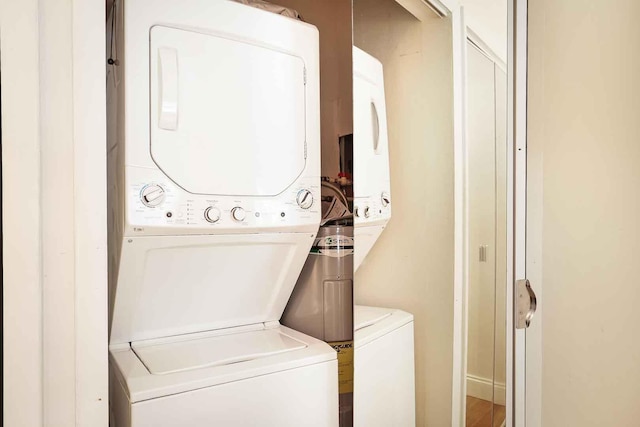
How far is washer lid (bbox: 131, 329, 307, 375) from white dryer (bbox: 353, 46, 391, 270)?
34cm

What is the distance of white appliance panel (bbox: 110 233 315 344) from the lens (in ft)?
3.96

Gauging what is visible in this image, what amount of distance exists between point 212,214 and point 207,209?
2 cm

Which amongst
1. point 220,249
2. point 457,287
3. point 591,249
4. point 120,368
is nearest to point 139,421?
point 120,368

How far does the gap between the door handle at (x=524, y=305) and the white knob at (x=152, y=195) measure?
1.29 meters

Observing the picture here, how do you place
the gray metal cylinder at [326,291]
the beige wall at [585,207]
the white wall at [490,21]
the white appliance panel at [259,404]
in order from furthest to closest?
the beige wall at [585,207], the white wall at [490,21], the gray metal cylinder at [326,291], the white appliance panel at [259,404]

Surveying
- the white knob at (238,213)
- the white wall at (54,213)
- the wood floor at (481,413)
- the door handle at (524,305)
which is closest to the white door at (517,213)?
the door handle at (524,305)

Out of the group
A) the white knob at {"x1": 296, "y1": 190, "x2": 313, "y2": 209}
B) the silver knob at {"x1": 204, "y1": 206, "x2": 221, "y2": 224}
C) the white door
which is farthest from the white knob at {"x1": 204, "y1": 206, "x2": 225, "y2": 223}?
the white door

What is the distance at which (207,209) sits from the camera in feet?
3.89

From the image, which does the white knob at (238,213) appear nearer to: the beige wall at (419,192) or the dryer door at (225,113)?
the dryer door at (225,113)

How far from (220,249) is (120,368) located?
0.37 m

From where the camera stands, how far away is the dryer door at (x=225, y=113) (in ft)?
3.71

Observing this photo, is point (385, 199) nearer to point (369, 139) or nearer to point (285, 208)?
point (369, 139)

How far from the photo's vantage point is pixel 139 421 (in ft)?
3.35

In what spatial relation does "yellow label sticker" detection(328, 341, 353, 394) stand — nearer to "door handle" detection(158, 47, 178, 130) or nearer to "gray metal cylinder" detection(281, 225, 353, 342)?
"gray metal cylinder" detection(281, 225, 353, 342)
